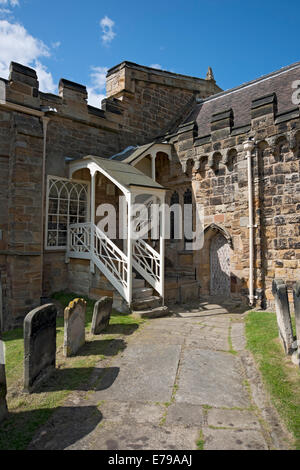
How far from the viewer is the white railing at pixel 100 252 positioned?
29.2 feet

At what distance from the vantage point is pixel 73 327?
5.87 metres

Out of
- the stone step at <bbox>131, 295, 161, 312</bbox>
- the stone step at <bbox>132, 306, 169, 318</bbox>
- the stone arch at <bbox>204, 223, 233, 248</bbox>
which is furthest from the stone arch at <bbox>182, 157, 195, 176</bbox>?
the stone step at <bbox>132, 306, 169, 318</bbox>

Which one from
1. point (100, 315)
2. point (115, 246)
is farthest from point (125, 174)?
point (100, 315)

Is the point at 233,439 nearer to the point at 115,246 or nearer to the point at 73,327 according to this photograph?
the point at 73,327

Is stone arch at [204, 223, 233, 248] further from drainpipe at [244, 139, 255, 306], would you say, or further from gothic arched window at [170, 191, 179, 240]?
gothic arched window at [170, 191, 179, 240]

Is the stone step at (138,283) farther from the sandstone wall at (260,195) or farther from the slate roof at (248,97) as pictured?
the slate roof at (248,97)

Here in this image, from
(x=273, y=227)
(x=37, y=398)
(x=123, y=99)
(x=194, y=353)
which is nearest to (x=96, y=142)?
(x=123, y=99)

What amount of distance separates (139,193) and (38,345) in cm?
508

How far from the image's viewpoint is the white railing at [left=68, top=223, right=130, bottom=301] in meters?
8.90

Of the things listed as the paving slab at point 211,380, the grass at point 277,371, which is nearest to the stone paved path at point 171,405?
the paving slab at point 211,380

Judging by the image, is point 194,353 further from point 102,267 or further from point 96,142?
point 96,142

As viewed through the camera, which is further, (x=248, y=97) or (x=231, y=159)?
(x=248, y=97)
